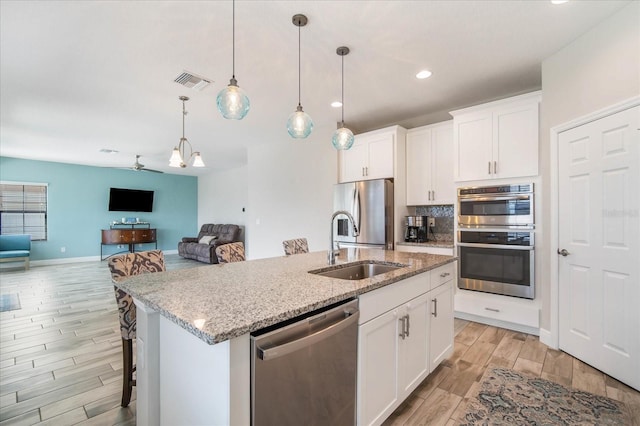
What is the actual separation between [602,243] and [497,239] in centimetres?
91

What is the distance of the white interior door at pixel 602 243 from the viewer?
2100 millimetres

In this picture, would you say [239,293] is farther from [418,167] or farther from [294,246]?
[418,167]

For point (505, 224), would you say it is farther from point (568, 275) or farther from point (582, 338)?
point (582, 338)

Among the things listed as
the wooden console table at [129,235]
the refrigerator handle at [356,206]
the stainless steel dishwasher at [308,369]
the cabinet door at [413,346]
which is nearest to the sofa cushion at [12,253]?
the wooden console table at [129,235]

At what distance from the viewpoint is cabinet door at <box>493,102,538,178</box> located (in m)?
2.97

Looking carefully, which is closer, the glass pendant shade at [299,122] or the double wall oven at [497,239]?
the glass pendant shade at [299,122]

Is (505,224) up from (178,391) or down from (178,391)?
up

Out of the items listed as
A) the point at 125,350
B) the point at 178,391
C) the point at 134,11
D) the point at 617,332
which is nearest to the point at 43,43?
the point at 134,11

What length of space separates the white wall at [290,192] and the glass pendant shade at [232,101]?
2730mm

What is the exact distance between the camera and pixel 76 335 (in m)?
3.06

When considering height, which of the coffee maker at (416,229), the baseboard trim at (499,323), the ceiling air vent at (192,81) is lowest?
the baseboard trim at (499,323)

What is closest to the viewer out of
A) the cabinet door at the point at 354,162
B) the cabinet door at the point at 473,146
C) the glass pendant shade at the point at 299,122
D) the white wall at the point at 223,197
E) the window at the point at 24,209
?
the glass pendant shade at the point at 299,122

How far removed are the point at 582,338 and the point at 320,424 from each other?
2497 mm

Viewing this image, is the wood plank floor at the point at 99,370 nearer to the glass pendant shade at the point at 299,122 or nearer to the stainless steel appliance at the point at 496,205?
the stainless steel appliance at the point at 496,205
